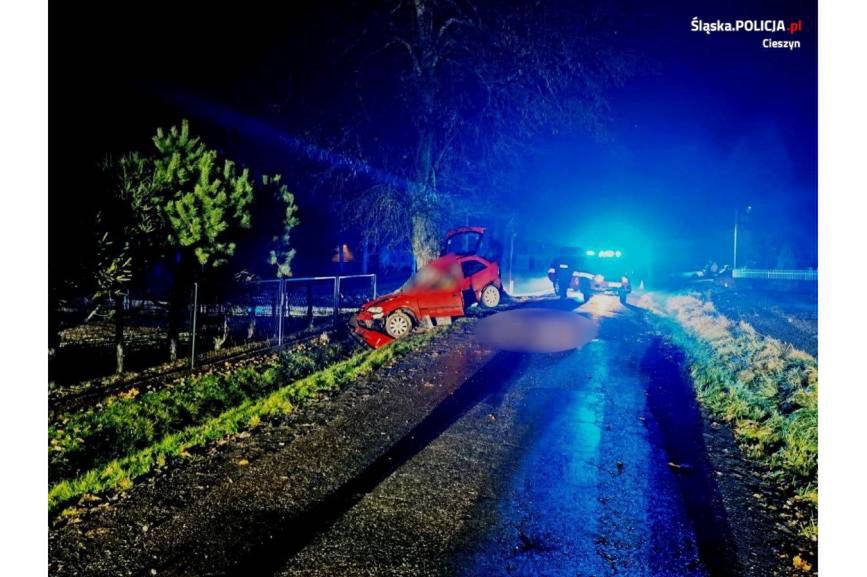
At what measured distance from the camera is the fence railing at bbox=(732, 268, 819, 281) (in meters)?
16.0

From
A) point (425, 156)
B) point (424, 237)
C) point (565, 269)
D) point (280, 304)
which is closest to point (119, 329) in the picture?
point (280, 304)

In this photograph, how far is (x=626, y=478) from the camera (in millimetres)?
3951

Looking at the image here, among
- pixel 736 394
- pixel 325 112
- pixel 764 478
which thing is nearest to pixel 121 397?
pixel 764 478

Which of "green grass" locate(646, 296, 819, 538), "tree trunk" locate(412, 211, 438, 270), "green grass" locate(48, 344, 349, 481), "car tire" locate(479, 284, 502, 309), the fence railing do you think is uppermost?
"tree trunk" locate(412, 211, 438, 270)

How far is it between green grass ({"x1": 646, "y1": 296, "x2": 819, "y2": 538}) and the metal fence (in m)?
6.60

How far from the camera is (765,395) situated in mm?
5656

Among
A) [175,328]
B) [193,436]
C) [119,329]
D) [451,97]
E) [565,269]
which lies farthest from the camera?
[565,269]

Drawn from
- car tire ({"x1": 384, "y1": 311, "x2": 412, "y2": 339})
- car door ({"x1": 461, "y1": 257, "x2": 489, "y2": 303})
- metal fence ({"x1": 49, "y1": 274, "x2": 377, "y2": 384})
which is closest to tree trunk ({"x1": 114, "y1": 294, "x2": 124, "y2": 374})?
metal fence ({"x1": 49, "y1": 274, "x2": 377, "y2": 384})

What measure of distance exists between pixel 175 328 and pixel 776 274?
19096 millimetres

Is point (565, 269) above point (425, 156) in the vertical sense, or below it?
below

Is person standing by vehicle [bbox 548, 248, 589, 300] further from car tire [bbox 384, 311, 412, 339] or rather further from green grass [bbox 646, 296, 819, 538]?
car tire [bbox 384, 311, 412, 339]

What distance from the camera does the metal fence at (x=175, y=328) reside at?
285 inches

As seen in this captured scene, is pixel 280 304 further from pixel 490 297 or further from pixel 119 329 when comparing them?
pixel 490 297

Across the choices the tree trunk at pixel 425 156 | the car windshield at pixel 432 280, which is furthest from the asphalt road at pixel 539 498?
the tree trunk at pixel 425 156
